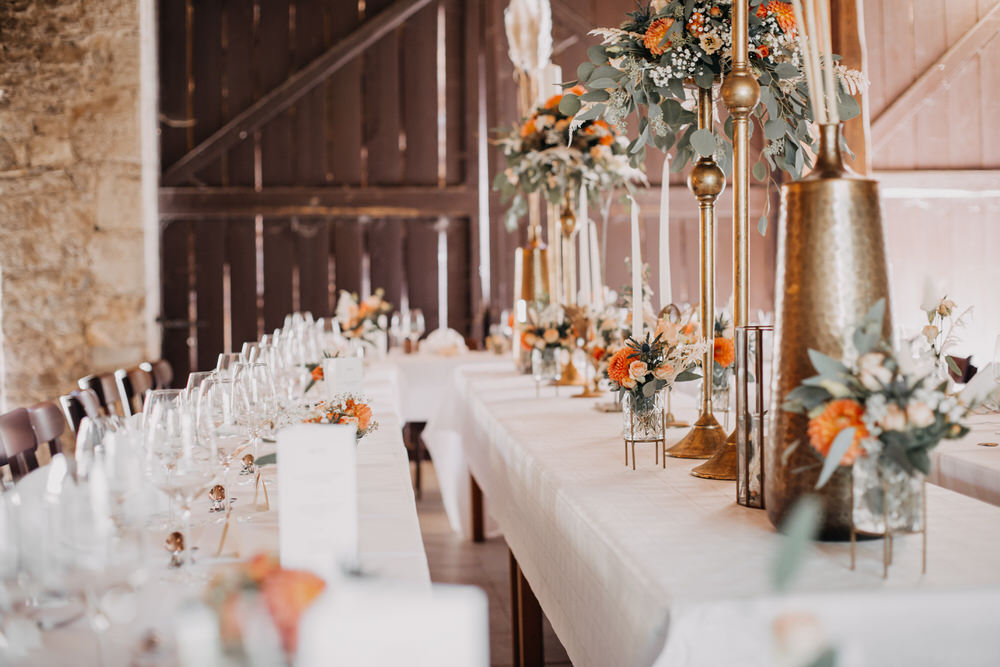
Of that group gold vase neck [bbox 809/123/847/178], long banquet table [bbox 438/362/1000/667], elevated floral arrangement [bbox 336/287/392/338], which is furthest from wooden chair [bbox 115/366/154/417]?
gold vase neck [bbox 809/123/847/178]

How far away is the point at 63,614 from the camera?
1129 mm

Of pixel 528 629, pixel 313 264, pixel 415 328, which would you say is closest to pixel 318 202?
pixel 313 264

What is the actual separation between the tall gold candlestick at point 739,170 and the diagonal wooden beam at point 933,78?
193 inches

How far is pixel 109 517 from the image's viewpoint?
3.53 feet

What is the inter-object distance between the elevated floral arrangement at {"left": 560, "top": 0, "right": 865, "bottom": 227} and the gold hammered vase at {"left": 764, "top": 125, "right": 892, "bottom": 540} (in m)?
0.58

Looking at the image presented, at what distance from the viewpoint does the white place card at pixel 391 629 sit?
74 centimetres

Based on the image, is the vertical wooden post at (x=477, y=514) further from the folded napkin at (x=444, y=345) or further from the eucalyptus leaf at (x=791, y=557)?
the eucalyptus leaf at (x=791, y=557)

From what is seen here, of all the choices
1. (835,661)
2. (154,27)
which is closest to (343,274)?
(154,27)

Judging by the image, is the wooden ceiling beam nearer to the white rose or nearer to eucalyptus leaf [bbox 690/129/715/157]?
eucalyptus leaf [bbox 690/129/715/157]

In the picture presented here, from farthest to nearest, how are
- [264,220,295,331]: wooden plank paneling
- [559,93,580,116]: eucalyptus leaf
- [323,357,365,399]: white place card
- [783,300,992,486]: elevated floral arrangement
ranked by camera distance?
[264,220,295,331]: wooden plank paneling
[323,357,365,399]: white place card
[559,93,580,116]: eucalyptus leaf
[783,300,992,486]: elevated floral arrangement

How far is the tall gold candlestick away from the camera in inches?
69.6

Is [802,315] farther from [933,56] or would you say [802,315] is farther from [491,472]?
[933,56]

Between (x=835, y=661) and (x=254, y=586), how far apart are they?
1.61 ft

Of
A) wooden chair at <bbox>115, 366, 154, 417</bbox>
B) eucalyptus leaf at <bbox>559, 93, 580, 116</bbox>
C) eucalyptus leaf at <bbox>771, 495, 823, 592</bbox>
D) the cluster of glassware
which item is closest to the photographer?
eucalyptus leaf at <bbox>771, 495, 823, 592</bbox>
